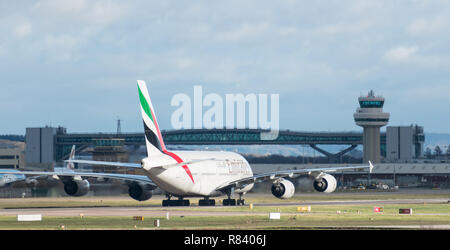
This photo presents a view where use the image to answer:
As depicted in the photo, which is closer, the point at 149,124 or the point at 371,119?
the point at 149,124

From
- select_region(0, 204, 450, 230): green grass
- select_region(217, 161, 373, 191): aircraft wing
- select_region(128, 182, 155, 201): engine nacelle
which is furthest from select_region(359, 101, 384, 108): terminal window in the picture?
select_region(0, 204, 450, 230): green grass

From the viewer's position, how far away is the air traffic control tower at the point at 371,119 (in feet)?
640

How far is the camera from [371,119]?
195 metres

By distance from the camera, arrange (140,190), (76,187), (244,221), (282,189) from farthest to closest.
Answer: (140,190)
(282,189)
(76,187)
(244,221)

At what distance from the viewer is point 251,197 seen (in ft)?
295

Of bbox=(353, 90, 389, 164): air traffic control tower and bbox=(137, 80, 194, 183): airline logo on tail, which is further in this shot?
bbox=(353, 90, 389, 164): air traffic control tower

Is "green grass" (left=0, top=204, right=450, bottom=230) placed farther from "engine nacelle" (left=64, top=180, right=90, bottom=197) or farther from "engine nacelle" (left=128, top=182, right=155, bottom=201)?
"engine nacelle" (left=64, top=180, right=90, bottom=197)

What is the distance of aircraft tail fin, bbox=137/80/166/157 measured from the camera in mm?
61219

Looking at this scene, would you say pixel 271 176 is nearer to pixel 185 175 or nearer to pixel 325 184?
pixel 325 184

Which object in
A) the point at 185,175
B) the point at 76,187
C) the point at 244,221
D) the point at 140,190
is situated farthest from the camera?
the point at 140,190

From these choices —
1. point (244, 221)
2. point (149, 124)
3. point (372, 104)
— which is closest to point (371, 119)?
point (372, 104)

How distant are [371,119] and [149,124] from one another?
13993 cm
